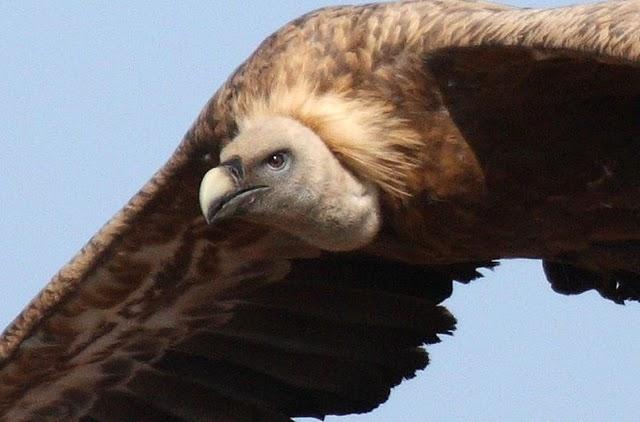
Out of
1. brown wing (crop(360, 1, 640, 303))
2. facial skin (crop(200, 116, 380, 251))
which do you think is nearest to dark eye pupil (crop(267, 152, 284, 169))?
facial skin (crop(200, 116, 380, 251))

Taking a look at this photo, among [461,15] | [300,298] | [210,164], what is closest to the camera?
[461,15]

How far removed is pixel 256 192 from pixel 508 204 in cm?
108

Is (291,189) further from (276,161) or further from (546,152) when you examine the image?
(546,152)

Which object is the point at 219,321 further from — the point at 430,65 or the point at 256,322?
the point at 430,65

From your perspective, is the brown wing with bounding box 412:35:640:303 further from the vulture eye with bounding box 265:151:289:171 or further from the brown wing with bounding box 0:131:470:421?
the brown wing with bounding box 0:131:470:421

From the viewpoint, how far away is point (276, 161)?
1212 centimetres

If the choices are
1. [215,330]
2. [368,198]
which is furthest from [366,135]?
[215,330]

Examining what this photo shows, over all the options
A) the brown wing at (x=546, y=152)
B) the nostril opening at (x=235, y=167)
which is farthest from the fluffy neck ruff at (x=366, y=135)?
the nostril opening at (x=235, y=167)

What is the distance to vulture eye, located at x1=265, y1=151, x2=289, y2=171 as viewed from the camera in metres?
12.1

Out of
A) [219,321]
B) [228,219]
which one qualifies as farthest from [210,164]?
[219,321]

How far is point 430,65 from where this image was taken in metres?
12.0

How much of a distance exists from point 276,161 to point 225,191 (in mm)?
252

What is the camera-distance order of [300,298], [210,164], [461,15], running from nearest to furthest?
[461,15]
[210,164]
[300,298]

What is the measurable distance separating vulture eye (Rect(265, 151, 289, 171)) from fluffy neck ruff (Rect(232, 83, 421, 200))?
0.19 meters
